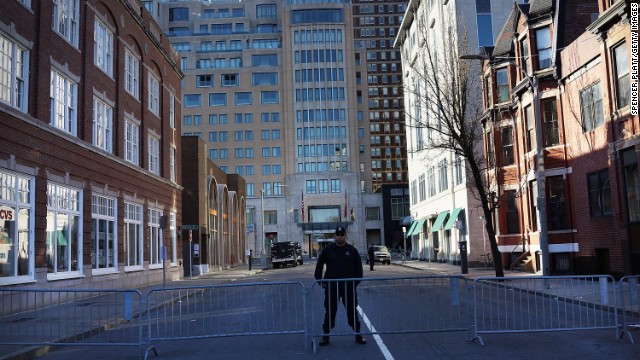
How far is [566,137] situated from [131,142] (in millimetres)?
19746

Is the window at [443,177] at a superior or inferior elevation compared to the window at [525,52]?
inferior

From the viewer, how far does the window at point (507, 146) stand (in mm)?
33250

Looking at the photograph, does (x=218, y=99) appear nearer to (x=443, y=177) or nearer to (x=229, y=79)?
(x=229, y=79)

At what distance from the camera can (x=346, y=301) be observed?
33.4ft

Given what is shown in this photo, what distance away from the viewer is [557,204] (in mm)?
28125

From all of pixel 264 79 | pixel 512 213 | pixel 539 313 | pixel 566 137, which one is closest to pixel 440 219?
pixel 512 213

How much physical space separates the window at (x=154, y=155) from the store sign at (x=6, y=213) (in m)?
14.6

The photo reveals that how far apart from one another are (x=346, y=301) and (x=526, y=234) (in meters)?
24.0

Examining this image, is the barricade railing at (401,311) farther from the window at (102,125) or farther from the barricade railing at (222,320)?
the window at (102,125)

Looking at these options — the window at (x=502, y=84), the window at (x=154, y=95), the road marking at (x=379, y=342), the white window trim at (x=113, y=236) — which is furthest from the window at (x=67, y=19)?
the window at (x=502, y=84)

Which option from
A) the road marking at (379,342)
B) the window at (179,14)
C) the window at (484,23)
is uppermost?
the window at (179,14)

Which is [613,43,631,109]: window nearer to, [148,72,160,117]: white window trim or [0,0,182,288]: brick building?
[0,0,182,288]: brick building

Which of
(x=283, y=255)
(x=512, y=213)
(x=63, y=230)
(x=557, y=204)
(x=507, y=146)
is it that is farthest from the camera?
(x=283, y=255)

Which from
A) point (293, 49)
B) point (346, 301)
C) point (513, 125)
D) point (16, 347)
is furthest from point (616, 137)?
point (293, 49)
